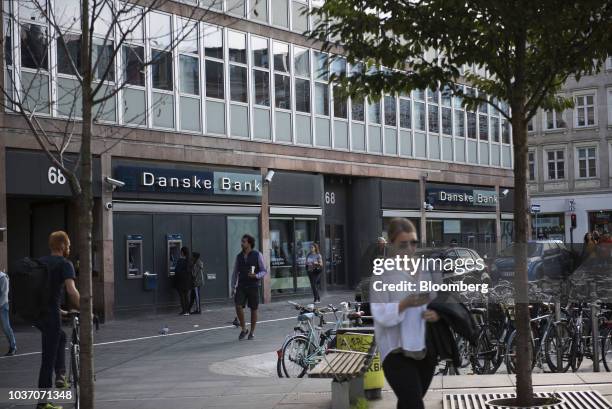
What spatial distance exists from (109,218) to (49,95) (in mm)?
3493

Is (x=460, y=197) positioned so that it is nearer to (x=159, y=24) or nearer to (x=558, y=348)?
(x=159, y=24)

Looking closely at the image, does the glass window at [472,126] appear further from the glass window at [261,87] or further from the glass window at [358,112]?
the glass window at [261,87]

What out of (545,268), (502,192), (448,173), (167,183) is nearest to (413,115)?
(448,173)

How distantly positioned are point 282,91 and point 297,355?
18178 millimetres

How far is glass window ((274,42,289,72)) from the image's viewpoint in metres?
28.9

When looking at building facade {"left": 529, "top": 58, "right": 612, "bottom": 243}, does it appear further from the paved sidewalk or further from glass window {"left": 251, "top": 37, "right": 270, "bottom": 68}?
the paved sidewalk

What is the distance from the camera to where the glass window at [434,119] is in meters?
36.9

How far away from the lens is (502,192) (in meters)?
41.9

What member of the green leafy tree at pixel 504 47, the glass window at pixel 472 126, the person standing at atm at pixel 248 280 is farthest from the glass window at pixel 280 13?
the green leafy tree at pixel 504 47

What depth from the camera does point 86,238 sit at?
7656 millimetres

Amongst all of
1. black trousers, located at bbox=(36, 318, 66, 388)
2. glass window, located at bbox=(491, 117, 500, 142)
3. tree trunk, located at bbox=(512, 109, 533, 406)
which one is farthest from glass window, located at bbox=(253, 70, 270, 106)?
tree trunk, located at bbox=(512, 109, 533, 406)

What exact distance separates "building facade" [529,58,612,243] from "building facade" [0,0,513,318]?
2803 cm

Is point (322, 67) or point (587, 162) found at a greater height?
point (587, 162)

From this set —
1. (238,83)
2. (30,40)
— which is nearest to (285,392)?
(30,40)
